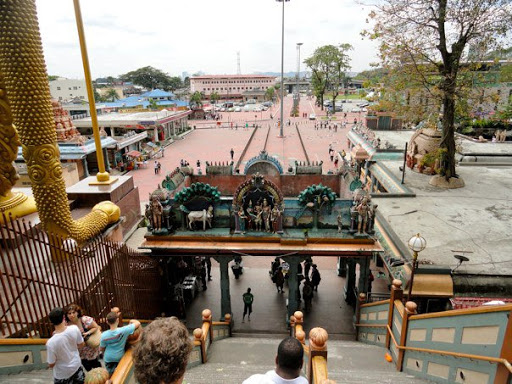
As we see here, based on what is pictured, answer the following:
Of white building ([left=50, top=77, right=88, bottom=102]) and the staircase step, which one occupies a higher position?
white building ([left=50, top=77, right=88, bottom=102])

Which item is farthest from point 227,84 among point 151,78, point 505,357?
point 505,357

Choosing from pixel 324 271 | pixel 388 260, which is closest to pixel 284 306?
pixel 324 271

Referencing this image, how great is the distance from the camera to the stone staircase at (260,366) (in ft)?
18.8

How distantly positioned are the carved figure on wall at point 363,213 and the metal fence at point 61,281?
20.2 feet

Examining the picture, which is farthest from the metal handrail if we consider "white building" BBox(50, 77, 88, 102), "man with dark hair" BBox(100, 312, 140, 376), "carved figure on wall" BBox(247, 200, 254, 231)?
"white building" BBox(50, 77, 88, 102)

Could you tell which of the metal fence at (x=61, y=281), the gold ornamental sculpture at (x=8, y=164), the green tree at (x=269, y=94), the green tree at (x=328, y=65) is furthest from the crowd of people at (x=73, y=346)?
the green tree at (x=269, y=94)

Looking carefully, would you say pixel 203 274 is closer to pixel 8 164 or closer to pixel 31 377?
pixel 8 164

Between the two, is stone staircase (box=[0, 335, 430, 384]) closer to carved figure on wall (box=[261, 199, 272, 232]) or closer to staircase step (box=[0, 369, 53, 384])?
staircase step (box=[0, 369, 53, 384])

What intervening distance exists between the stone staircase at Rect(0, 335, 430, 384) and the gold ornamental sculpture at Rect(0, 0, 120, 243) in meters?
3.86

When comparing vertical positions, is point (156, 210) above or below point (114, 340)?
below

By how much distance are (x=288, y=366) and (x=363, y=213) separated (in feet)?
24.9

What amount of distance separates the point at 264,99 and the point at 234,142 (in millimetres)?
75854

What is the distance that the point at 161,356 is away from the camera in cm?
232

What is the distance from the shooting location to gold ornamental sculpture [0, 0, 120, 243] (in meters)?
6.90
